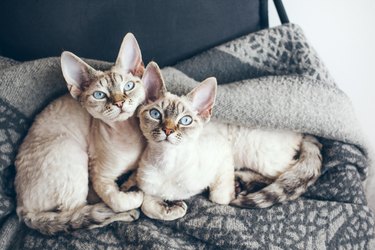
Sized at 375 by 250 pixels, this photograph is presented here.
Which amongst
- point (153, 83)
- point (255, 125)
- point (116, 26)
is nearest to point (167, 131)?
point (153, 83)

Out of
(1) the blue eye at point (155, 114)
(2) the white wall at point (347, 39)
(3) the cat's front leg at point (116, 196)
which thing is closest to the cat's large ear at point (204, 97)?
(1) the blue eye at point (155, 114)

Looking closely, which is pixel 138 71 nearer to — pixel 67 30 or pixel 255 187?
pixel 67 30

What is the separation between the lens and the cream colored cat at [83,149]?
1.16 metres

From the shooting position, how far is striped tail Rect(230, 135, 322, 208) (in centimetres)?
119

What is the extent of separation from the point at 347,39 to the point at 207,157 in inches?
31.7

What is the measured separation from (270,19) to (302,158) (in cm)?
68

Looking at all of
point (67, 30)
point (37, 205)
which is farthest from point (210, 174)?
point (67, 30)

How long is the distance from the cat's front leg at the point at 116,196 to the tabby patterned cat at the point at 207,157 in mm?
31

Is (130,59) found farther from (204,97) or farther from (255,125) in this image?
(255,125)

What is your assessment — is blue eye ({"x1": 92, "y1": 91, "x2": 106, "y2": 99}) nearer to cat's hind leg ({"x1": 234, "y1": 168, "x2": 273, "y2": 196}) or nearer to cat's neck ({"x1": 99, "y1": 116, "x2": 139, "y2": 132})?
cat's neck ({"x1": 99, "y1": 116, "x2": 139, "y2": 132})

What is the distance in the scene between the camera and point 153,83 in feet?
3.90

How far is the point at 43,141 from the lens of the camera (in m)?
1.25

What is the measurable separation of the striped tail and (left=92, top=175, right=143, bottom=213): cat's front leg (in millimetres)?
285

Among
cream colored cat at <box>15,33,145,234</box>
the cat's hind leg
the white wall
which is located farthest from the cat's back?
the white wall
